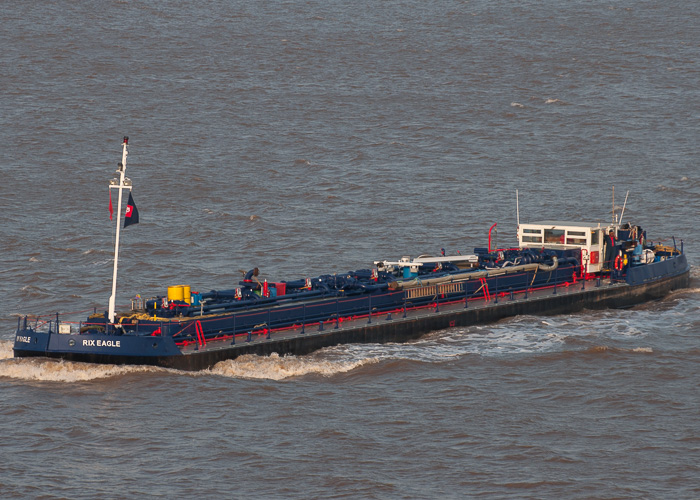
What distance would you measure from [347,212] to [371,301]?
20.3m

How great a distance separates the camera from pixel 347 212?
181 feet

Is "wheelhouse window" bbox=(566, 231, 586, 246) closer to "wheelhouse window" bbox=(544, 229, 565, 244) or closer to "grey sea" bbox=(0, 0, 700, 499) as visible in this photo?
"wheelhouse window" bbox=(544, 229, 565, 244)

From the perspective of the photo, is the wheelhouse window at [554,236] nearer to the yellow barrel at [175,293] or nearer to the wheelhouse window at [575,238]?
the wheelhouse window at [575,238]

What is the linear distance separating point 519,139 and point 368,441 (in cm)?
4667

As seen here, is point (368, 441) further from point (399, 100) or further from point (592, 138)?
point (399, 100)

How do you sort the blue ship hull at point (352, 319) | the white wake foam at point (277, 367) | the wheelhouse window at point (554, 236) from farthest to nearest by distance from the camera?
the wheelhouse window at point (554, 236)
the white wake foam at point (277, 367)
the blue ship hull at point (352, 319)

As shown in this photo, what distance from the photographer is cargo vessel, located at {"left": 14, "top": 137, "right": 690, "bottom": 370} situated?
97.1 feet

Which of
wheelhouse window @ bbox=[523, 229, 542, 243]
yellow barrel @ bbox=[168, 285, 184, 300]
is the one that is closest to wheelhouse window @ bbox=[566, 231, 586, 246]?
wheelhouse window @ bbox=[523, 229, 542, 243]

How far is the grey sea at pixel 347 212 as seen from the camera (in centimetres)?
2436

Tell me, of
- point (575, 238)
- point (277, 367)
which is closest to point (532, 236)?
point (575, 238)

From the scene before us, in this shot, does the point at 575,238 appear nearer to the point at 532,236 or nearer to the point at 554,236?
the point at 554,236

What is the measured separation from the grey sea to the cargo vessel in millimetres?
659

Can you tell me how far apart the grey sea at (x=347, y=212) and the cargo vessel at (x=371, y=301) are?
0.66 meters

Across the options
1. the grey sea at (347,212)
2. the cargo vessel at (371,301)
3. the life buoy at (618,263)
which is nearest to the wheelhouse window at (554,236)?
the cargo vessel at (371,301)
